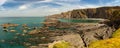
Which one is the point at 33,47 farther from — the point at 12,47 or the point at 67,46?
the point at 67,46

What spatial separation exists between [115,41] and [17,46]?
4706 cm

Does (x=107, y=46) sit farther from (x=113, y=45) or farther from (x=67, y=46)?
(x=67, y=46)

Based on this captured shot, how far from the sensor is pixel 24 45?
74188 millimetres

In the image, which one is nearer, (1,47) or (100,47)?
(100,47)

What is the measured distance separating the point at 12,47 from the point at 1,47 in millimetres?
3442

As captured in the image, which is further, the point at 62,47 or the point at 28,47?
the point at 28,47

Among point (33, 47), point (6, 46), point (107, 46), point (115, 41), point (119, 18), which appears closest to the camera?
point (107, 46)

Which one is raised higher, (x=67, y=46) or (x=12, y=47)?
(x=67, y=46)

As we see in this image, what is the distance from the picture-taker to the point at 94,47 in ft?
98.7

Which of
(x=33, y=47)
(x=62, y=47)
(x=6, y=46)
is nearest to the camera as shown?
(x=62, y=47)

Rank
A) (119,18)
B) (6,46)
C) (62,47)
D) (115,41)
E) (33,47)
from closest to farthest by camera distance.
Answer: (62,47), (115,41), (33,47), (6,46), (119,18)

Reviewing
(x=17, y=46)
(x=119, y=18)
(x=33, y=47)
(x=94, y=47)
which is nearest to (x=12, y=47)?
(x=17, y=46)

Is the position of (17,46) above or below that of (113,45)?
below

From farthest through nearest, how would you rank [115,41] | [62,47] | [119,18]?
[119,18] → [115,41] → [62,47]
